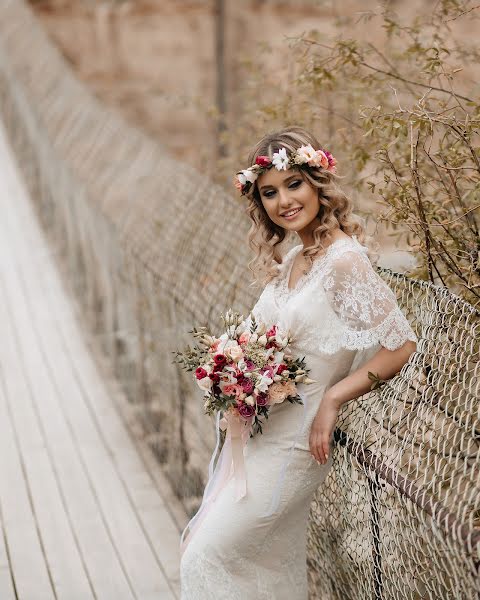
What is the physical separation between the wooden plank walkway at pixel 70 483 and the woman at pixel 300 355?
1268mm

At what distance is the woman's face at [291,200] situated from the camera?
3.42 m

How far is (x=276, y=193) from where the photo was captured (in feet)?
11.4

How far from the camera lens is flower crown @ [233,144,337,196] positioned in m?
3.36

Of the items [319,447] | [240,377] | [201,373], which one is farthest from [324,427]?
[201,373]

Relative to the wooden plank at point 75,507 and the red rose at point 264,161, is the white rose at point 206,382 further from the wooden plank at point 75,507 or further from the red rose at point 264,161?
the wooden plank at point 75,507

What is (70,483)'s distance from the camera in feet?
18.9

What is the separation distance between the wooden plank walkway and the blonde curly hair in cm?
176

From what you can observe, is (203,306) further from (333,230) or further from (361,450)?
(361,450)

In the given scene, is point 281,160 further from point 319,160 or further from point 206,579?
point 206,579

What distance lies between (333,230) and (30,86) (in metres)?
9.69

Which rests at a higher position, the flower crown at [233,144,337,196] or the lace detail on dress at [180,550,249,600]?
the flower crown at [233,144,337,196]

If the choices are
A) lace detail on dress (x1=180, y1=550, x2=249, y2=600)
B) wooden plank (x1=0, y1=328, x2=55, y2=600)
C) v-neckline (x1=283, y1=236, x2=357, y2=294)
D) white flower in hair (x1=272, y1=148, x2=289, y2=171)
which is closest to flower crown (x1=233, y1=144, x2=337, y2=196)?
white flower in hair (x1=272, y1=148, x2=289, y2=171)

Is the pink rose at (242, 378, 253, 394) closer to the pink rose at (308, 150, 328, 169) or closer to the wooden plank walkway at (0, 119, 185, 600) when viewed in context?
the pink rose at (308, 150, 328, 169)

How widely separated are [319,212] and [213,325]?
4.11ft
